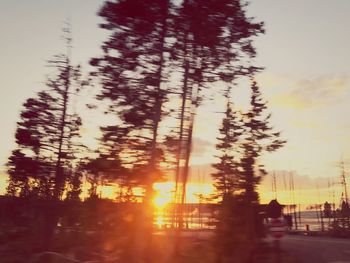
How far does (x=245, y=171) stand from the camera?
42.9 m

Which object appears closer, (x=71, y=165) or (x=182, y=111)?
(x=182, y=111)

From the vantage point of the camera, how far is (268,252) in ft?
68.0

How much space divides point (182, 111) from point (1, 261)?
38.0 ft

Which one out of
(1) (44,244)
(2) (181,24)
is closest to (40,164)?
(1) (44,244)

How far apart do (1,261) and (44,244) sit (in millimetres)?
8166

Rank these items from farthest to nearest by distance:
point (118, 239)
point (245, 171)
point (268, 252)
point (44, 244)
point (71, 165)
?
point (245, 171) < point (71, 165) < point (44, 244) < point (118, 239) < point (268, 252)

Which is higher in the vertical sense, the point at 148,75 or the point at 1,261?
the point at 148,75

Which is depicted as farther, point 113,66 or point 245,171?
point 245,171

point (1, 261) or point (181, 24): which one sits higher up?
point (181, 24)


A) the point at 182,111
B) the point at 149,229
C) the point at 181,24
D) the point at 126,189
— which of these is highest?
the point at 181,24

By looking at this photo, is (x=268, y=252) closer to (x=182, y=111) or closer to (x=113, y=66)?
(x=182, y=111)

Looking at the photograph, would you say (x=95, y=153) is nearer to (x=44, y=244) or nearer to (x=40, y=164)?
(x=44, y=244)

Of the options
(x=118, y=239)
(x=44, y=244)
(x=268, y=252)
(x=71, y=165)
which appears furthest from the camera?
(x=71, y=165)

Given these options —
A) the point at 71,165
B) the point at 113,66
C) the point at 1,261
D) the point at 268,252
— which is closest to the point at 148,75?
the point at 113,66
